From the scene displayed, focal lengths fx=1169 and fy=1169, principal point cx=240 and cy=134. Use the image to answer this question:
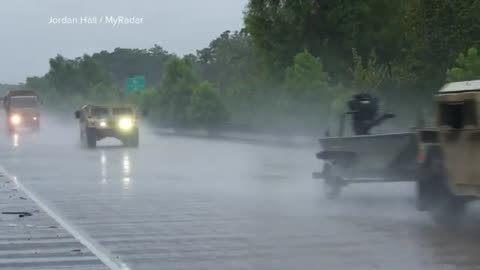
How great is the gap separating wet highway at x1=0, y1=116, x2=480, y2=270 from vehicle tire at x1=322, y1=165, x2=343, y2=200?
22 cm

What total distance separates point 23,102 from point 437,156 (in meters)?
60.8

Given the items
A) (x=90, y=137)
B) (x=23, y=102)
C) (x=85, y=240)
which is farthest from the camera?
(x=23, y=102)

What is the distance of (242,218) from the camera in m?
17.9

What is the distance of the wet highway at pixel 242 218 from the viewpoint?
43.1 feet

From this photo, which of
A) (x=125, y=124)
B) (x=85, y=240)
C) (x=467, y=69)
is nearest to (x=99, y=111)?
(x=125, y=124)

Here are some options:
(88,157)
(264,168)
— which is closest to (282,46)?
(88,157)

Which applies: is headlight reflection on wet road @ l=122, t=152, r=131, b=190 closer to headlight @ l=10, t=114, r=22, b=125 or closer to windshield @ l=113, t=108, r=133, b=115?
windshield @ l=113, t=108, r=133, b=115

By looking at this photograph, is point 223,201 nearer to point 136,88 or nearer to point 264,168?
point 264,168

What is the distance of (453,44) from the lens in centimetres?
4597

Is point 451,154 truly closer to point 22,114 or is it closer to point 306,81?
point 306,81

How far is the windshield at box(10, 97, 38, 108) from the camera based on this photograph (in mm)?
74500

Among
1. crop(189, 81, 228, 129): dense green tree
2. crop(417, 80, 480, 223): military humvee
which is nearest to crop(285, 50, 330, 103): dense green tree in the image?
crop(189, 81, 228, 129): dense green tree

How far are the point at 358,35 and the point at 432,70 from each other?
2104 cm

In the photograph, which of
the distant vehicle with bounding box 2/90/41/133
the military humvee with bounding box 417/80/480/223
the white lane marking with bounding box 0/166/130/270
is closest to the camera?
the white lane marking with bounding box 0/166/130/270
